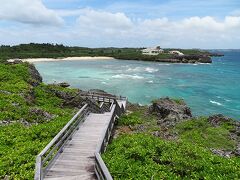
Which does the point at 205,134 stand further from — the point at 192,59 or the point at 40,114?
the point at 192,59

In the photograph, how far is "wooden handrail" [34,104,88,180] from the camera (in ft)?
39.3

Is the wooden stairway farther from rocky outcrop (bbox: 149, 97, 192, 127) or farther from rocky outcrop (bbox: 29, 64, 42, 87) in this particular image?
rocky outcrop (bbox: 29, 64, 42, 87)

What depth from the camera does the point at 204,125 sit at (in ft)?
86.9

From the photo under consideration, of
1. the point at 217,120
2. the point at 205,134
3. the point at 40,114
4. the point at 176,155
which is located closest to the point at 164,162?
the point at 176,155

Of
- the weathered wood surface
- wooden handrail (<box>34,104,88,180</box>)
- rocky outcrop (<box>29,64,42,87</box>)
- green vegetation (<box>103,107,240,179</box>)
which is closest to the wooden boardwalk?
the weathered wood surface

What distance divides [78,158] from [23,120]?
945 cm

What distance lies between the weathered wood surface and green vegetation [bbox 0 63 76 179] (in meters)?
1.34

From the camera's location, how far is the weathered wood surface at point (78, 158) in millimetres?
12891

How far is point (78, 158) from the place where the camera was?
47.7 feet

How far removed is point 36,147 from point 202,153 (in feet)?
29.1

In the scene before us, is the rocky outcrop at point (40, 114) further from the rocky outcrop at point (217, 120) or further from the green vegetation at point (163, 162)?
the rocky outcrop at point (217, 120)

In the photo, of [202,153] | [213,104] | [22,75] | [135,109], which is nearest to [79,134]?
[202,153]

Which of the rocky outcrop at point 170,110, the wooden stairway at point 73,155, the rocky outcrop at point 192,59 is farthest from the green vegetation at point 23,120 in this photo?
Answer: the rocky outcrop at point 192,59

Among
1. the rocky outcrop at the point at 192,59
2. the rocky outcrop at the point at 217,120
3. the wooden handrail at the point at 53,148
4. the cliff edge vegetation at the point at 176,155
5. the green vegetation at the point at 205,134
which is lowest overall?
the rocky outcrop at the point at 192,59
